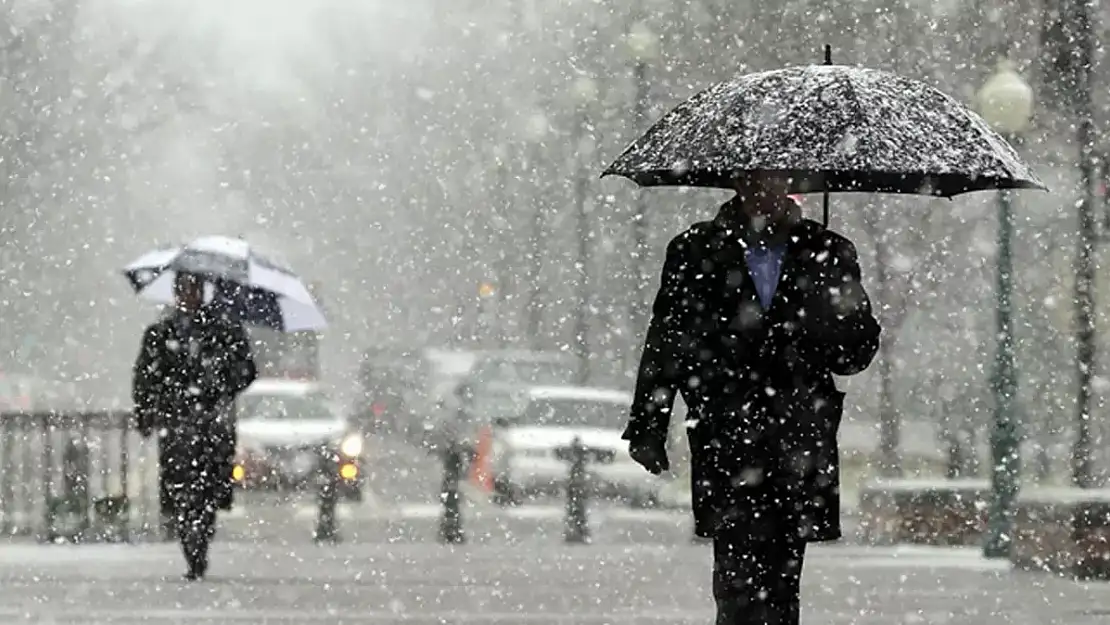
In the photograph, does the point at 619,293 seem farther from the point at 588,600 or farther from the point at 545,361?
the point at 588,600

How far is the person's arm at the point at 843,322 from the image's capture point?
593 centimetres

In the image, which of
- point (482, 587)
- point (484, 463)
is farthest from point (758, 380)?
point (484, 463)

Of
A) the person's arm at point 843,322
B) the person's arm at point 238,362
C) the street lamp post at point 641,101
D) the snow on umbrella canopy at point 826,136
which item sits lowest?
the person's arm at point 238,362

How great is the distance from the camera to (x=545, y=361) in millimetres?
29547

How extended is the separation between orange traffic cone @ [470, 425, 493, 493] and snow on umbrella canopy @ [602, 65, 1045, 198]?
48.1 feet

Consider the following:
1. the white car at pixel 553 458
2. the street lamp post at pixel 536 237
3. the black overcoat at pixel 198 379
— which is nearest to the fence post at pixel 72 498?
the black overcoat at pixel 198 379

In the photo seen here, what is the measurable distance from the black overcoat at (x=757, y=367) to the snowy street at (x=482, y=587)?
403 cm


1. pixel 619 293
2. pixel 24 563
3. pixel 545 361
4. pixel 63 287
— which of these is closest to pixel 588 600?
pixel 24 563

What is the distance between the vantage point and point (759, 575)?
6.03 metres

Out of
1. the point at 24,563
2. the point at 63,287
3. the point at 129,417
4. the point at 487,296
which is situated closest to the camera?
→ the point at 24,563

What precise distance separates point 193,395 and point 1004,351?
6439 mm

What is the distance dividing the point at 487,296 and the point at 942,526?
4029cm

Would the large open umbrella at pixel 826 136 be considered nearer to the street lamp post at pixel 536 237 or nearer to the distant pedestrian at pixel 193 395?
the distant pedestrian at pixel 193 395

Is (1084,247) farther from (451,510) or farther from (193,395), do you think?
(193,395)
